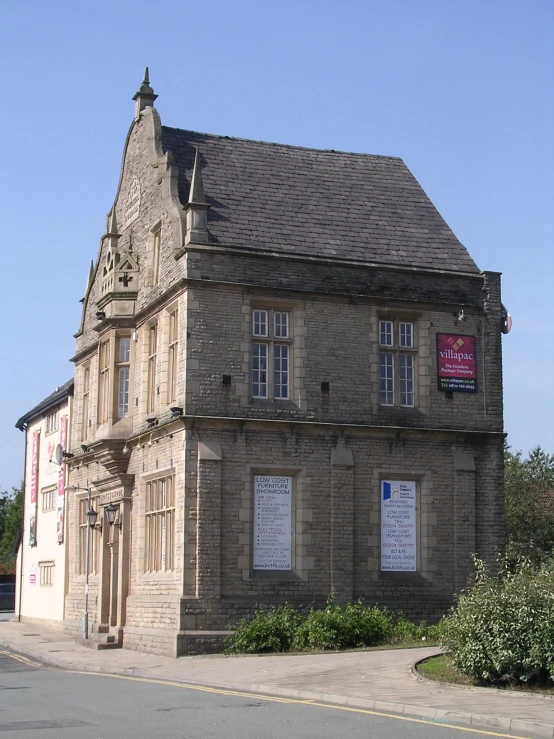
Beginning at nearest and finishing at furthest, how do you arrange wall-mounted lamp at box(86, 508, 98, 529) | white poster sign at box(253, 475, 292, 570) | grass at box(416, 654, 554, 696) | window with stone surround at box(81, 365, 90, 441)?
1. grass at box(416, 654, 554, 696)
2. white poster sign at box(253, 475, 292, 570)
3. wall-mounted lamp at box(86, 508, 98, 529)
4. window with stone surround at box(81, 365, 90, 441)

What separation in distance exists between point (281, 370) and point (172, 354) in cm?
267

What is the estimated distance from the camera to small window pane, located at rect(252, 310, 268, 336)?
25422 mm

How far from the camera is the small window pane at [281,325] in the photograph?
25609mm

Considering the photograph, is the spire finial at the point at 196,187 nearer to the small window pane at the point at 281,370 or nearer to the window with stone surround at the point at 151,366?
the window with stone surround at the point at 151,366

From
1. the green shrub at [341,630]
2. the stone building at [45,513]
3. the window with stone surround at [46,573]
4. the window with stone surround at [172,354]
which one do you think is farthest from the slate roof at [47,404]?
the green shrub at [341,630]

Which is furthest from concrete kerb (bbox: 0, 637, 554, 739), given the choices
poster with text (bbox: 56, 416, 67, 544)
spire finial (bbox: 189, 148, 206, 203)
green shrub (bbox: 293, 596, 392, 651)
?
poster with text (bbox: 56, 416, 67, 544)

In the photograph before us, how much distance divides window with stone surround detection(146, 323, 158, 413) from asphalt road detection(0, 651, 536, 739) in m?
10.6

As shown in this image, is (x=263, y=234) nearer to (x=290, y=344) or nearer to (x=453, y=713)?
(x=290, y=344)

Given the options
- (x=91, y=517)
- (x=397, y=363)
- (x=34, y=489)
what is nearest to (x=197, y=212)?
(x=397, y=363)

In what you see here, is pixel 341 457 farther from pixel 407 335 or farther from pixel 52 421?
pixel 52 421

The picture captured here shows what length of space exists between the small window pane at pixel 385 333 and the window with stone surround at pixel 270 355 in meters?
2.41

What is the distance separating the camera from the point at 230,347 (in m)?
24.9

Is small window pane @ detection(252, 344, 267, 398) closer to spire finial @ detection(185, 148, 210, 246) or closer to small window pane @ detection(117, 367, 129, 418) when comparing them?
spire finial @ detection(185, 148, 210, 246)

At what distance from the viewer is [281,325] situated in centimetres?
2567
